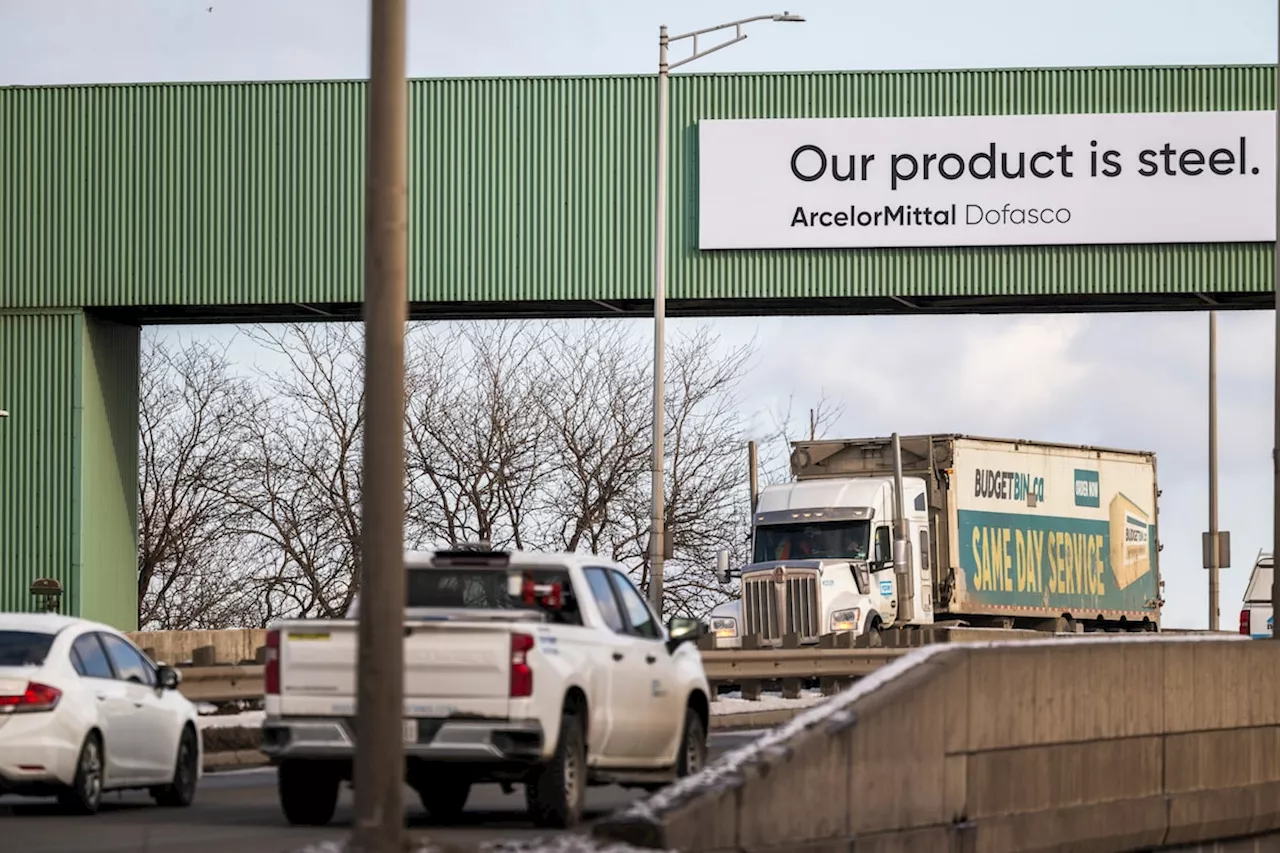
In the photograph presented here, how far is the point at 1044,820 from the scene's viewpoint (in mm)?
14992

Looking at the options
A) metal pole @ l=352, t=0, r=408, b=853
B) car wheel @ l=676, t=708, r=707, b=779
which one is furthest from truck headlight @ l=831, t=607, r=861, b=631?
metal pole @ l=352, t=0, r=408, b=853

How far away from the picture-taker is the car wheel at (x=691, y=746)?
1619 centimetres

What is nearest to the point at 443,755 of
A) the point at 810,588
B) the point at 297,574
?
the point at 810,588

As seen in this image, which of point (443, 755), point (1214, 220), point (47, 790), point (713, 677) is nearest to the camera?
point (443, 755)

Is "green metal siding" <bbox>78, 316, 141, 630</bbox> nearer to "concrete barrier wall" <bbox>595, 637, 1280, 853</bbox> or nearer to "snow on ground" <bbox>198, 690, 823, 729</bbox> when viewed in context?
"snow on ground" <bbox>198, 690, 823, 729</bbox>

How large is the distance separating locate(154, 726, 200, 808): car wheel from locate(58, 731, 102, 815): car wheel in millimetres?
994

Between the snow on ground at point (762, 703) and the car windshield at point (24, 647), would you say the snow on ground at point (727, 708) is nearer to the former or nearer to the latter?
the snow on ground at point (762, 703)

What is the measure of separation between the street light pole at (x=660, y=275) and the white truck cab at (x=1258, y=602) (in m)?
9.04

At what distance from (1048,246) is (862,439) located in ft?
15.8

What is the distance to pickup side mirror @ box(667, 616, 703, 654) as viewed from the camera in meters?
16.1

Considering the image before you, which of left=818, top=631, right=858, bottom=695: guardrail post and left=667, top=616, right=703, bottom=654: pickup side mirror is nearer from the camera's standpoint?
left=667, top=616, right=703, bottom=654: pickup side mirror

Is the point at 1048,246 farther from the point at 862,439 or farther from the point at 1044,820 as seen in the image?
the point at 1044,820

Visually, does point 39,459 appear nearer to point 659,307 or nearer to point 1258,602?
point 659,307

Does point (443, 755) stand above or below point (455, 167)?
below
